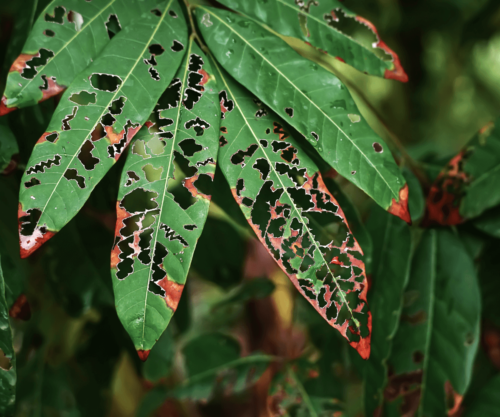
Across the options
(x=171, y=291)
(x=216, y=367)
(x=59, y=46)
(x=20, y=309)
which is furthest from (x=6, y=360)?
(x=216, y=367)

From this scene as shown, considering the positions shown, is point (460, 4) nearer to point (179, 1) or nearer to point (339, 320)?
point (179, 1)

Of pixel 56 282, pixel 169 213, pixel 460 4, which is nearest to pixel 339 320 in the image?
pixel 169 213

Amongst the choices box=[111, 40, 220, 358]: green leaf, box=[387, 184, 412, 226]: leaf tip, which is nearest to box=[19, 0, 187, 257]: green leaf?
box=[111, 40, 220, 358]: green leaf

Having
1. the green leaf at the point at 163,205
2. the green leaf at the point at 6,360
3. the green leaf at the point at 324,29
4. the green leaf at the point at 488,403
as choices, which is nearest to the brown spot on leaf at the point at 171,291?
the green leaf at the point at 163,205

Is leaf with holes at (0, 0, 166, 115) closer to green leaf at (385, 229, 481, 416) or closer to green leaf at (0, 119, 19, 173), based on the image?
green leaf at (0, 119, 19, 173)

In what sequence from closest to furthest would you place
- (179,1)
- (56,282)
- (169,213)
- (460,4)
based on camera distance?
(169,213)
(179,1)
(56,282)
(460,4)
